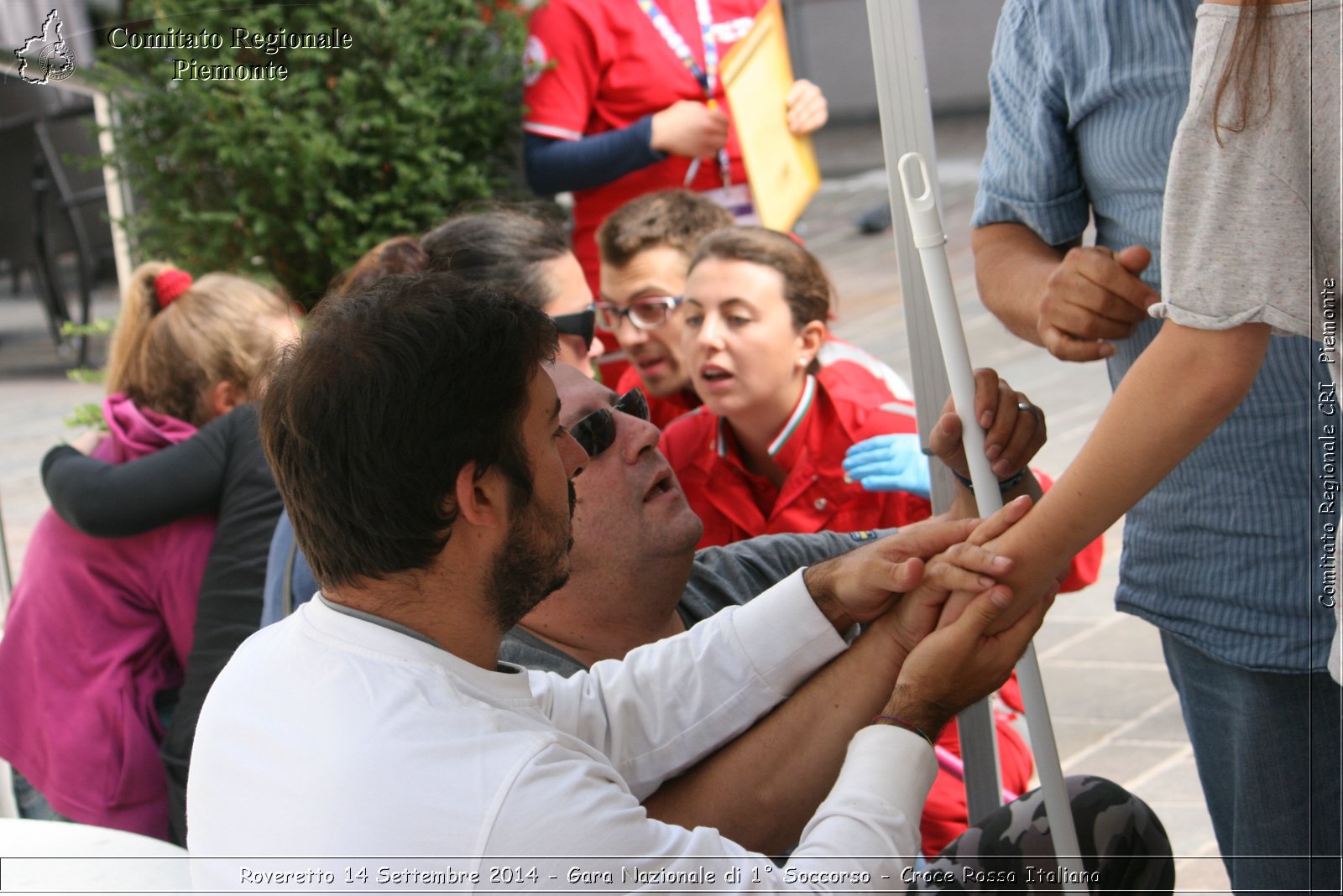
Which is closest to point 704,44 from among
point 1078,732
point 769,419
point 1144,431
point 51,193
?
point 769,419

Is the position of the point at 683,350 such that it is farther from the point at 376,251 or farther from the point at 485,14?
the point at 485,14

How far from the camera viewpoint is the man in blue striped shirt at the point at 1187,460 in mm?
1312

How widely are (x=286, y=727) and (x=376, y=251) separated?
51.0 inches

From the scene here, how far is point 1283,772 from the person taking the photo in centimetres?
137

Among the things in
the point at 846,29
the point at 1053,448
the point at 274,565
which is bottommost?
the point at 846,29

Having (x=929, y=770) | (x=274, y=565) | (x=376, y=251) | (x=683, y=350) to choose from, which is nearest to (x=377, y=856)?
(x=929, y=770)

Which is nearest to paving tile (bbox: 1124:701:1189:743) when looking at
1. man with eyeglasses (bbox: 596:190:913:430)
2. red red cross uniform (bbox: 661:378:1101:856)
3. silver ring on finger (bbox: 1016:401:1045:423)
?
red red cross uniform (bbox: 661:378:1101:856)

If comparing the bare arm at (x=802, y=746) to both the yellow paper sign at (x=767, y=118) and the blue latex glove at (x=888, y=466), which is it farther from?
the yellow paper sign at (x=767, y=118)

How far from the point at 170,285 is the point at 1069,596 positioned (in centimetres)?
252

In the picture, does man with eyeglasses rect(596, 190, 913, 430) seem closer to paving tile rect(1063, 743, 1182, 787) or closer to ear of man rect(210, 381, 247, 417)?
ear of man rect(210, 381, 247, 417)

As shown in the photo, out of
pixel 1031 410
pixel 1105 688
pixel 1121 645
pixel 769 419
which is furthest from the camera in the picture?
pixel 1121 645

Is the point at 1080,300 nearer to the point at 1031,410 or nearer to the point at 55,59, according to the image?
the point at 1031,410

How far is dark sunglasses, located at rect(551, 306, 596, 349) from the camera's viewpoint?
7.17ft

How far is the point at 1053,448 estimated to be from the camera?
366 centimetres
